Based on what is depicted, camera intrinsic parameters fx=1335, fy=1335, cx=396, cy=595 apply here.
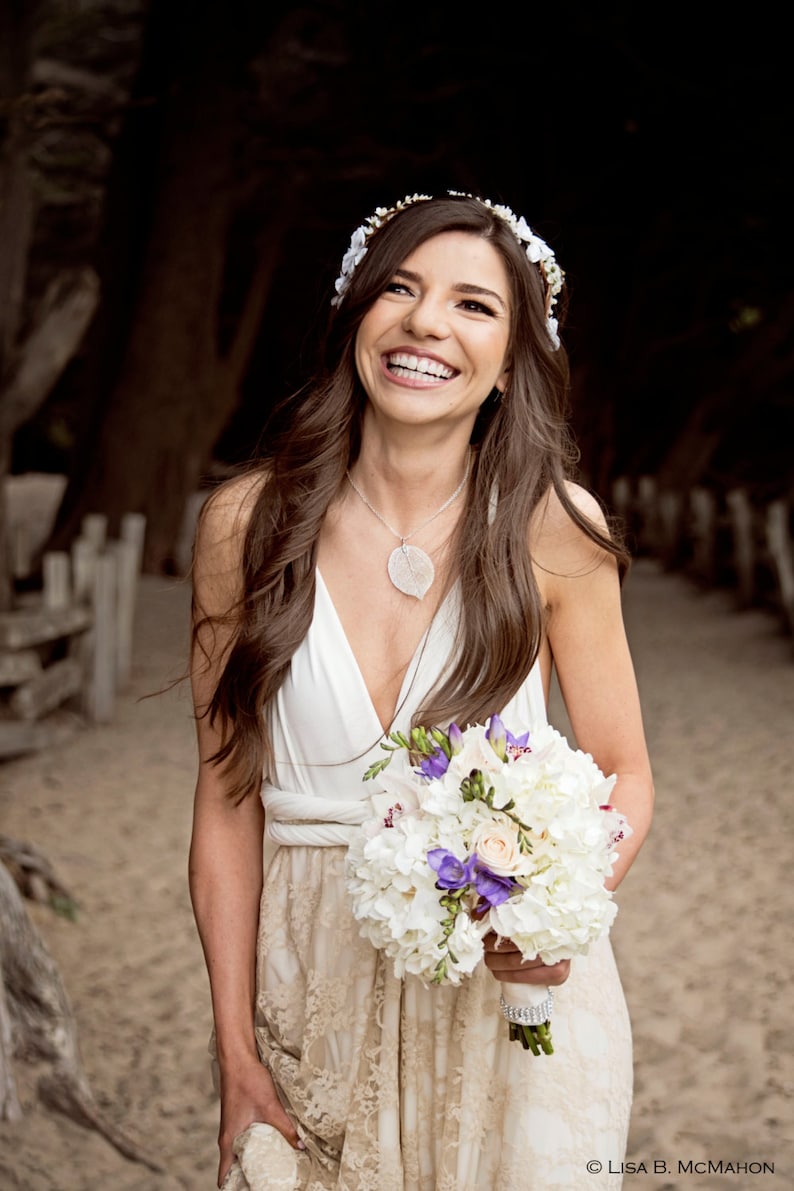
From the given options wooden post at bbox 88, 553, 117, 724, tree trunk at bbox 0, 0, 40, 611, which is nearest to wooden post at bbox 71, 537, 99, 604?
wooden post at bbox 88, 553, 117, 724

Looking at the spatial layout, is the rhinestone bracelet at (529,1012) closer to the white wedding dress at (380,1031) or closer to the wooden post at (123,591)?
the white wedding dress at (380,1031)

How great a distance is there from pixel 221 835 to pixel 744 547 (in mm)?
11356

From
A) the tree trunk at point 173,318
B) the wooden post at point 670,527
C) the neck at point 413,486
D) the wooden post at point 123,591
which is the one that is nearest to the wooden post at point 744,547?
the wooden post at point 670,527

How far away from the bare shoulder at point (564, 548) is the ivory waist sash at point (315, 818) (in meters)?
0.51

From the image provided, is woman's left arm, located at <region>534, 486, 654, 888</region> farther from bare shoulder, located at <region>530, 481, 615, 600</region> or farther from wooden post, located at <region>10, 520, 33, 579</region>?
wooden post, located at <region>10, 520, 33, 579</region>

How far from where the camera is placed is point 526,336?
246 centimetres

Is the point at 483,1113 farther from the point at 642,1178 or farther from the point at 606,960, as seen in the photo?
the point at 642,1178

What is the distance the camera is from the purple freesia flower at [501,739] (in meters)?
1.89

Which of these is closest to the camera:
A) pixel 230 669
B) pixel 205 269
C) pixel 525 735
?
pixel 525 735

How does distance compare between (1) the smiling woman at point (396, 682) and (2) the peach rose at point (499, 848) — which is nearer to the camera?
(2) the peach rose at point (499, 848)

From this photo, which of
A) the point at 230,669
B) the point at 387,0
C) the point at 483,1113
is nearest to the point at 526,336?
the point at 230,669

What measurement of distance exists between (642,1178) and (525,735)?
275cm

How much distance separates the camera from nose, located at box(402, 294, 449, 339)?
7.50ft

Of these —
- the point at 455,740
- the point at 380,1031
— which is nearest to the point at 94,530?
the point at 380,1031
